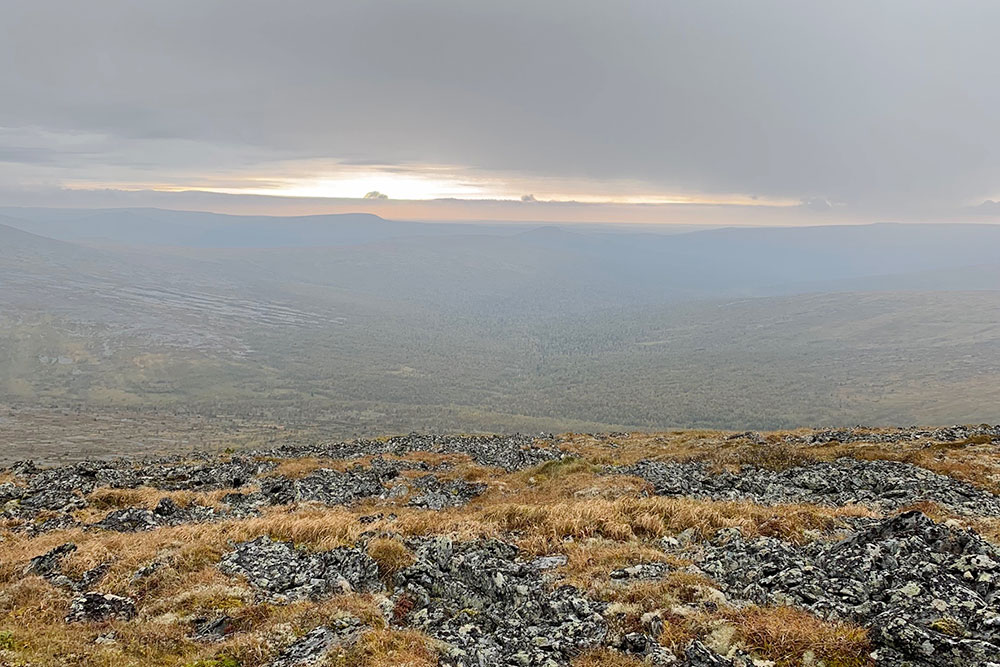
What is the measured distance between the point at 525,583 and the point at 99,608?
8686 mm

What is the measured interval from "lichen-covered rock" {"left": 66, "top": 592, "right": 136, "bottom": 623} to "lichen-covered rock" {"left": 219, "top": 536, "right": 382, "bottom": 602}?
7.84ft

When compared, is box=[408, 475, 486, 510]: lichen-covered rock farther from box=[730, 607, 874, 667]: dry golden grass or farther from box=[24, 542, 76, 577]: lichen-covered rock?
box=[730, 607, 874, 667]: dry golden grass

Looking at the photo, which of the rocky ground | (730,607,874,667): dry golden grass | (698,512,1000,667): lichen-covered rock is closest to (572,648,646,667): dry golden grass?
the rocky ground

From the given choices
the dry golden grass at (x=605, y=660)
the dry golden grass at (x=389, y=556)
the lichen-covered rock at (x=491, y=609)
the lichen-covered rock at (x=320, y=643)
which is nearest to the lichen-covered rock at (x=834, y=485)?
the lichen-covered rock at (x=491, y=609)

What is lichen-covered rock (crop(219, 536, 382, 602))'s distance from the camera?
12656 mm

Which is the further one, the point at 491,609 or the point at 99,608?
the point at 491,609

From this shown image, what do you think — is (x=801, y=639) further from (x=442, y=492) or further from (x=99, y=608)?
(x=442, y=492)

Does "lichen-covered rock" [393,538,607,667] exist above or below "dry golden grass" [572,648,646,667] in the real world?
below

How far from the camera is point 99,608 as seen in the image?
35.9ft

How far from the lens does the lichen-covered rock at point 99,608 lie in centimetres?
1068

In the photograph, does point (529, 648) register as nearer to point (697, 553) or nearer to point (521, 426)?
Answer: point (697, 553)

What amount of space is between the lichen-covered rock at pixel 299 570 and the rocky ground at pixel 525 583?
2.4 inches

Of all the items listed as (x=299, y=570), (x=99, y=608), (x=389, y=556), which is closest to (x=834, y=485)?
(x=389, y=556)

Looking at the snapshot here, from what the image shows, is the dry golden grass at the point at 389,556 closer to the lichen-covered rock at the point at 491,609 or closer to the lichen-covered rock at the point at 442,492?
the lichen-covered rock at the point at 491,609
